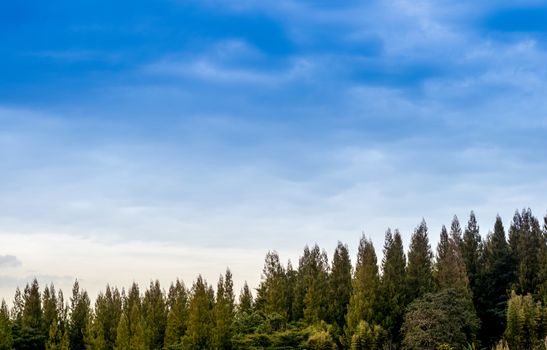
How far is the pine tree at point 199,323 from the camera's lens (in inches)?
1467

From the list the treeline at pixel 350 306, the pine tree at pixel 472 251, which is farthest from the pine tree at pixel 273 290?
the pine tree at pixel 472 251

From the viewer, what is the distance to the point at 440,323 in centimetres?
3603

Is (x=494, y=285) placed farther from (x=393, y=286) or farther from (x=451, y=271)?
(x=393, y=286)

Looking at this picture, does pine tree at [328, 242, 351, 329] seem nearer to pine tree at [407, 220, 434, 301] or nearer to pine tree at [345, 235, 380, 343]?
pine tree at [345, 235, 380, 343]

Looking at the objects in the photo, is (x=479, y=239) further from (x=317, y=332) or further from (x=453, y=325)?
(x=317, y=332)

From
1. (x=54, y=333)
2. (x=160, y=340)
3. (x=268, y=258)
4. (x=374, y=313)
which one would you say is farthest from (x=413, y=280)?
(x=54, y=333)

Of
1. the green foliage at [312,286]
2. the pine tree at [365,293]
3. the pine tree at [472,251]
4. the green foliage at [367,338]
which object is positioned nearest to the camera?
the green foliage at [367,338]

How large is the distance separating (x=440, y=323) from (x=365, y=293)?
21.4 feet

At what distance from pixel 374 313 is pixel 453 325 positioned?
20.7 ft

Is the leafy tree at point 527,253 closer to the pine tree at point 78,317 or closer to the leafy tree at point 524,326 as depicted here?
the leafy tree at point 524,326

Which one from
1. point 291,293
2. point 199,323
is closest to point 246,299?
point 291,293

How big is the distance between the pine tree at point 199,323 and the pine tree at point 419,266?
1327cm

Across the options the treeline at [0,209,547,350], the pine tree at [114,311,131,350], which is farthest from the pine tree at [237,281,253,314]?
the pine tree at [114,311,131,350]

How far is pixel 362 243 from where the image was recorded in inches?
1853
